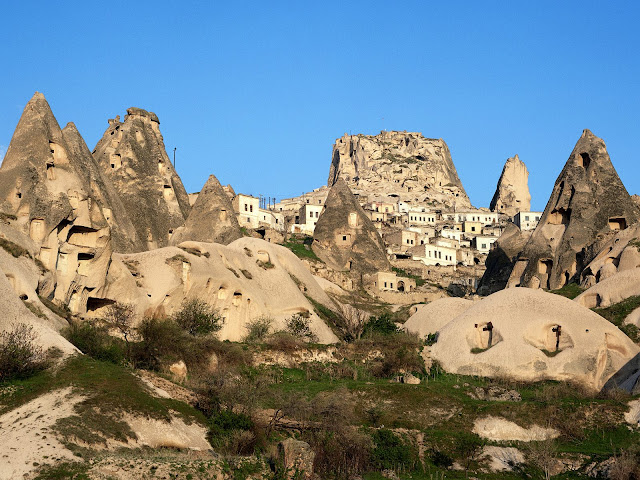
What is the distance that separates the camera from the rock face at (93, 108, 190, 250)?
7238 centimetres

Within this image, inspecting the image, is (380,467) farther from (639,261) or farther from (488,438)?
(639,261)

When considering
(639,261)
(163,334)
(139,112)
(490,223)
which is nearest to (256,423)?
(163,334)

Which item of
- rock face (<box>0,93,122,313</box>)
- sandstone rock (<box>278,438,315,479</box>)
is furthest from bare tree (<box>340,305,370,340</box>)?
sandstone rock (<box>278,438,315,479</box>)

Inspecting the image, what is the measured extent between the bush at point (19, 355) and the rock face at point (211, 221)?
36120mm

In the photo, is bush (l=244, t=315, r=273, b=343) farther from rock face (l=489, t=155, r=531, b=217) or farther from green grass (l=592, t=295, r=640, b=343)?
→ rock face (l=489, t=155, r=531, b=217)

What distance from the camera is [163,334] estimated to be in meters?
38.9

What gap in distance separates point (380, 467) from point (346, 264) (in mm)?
49262

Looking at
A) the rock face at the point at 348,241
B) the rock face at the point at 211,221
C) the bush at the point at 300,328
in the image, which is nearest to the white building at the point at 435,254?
the rock face at the point at 348,241

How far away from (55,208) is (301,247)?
1597 inches

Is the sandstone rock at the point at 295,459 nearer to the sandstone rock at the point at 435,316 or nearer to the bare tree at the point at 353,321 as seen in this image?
the sandstone rock at the point at 435,316

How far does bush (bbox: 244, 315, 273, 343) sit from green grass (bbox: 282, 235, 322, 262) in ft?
83.3

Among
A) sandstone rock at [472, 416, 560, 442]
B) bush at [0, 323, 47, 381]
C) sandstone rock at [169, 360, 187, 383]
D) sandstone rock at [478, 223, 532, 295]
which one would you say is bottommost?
sandstone rock at [472, 416, 560, 442]

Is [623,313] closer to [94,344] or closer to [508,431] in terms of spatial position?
[508,431]

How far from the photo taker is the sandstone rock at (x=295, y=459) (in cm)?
2717
